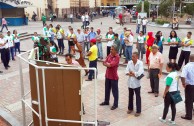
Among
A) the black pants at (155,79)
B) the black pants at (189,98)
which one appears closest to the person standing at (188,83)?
the black pants at (189,98)

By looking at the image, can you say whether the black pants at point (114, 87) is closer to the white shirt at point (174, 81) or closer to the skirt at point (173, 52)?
the white shirt at point (174, 81)

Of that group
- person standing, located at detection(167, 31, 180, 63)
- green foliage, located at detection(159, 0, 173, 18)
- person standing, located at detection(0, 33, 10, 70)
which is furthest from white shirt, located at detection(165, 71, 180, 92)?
green foliage, located at detection(159, 0, 173, 18)

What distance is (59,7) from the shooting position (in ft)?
176

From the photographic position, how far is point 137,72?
7426 millimetres

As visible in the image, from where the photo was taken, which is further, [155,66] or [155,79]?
[155,79]

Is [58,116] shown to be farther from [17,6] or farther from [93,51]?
[17,6]

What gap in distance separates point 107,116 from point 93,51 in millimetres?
3218

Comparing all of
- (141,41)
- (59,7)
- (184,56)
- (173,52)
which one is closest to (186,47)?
(184,56)

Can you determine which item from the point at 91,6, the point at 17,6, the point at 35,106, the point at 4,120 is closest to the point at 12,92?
the point at 4,120

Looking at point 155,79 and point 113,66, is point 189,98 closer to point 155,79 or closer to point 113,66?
point 155,79

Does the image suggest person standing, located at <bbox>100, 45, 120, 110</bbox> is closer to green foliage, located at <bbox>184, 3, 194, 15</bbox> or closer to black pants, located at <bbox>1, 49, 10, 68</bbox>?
black pants, located at <bbox>1, 49, 10, 68</bbox>

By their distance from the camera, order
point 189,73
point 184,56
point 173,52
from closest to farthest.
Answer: point 189,73 < point 184,56 < point 173,52

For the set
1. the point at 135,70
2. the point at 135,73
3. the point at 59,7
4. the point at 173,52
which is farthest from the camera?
the point at 59,7

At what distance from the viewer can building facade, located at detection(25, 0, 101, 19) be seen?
157 feet
